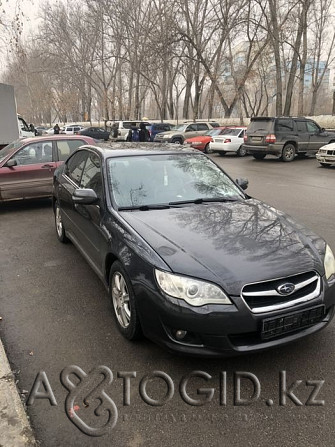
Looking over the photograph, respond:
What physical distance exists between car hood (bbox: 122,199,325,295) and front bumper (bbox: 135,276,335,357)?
18 cm

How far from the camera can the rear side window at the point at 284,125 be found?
666 inches

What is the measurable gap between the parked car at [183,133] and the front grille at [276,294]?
20092 mm

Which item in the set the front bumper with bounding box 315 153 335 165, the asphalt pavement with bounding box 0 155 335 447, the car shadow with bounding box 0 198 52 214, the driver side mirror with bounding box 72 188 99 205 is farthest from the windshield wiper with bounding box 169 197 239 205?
the front bumper with bounding box 315 153 335 165

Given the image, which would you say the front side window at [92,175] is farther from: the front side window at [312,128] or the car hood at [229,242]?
the front side window at [312,128]

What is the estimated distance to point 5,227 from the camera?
7.12 m

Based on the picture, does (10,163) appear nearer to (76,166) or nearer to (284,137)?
(76,166)

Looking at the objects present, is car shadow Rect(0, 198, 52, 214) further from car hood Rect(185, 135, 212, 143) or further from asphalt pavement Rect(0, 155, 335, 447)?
car hood Rect(185, 135, 212, 143)

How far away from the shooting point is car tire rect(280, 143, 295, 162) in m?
17.4

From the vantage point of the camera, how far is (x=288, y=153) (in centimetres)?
1755

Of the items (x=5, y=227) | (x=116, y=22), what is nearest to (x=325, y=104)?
(x=116, y=22)

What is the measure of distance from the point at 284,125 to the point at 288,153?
1.30 m

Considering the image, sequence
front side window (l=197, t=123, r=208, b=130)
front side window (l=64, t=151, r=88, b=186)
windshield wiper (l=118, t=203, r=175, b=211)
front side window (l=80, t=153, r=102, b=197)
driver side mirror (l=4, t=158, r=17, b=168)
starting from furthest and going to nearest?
front side window (l=197, t=123, r=208, b=130) < driver side mirror (l=4, t=158, r=17, b=168) < front side window (l=64, t=151, r=88, b=186) < front side window (l=80, t=153, r=102, b=197) < windshield wiper (l=118, t=203, r=175, b=211)

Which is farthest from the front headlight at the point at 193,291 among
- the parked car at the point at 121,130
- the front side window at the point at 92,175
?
the parked car at the point at 121,130

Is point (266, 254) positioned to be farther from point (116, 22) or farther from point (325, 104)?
point (325, 104)
